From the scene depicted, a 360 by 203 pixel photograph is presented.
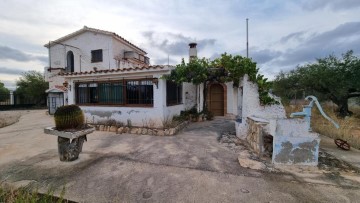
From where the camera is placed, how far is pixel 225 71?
817 cm

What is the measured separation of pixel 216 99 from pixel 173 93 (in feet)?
13.9

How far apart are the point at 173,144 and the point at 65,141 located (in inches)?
131

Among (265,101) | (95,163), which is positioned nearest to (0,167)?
(95,163)

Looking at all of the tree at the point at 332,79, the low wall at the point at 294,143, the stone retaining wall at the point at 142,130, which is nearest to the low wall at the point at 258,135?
the low wall at the point at 294,143

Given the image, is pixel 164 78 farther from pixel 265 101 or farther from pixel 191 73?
pixel 265 101

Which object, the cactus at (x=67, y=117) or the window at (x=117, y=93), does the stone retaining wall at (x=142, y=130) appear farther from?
the cactus at (x=67, y=117)

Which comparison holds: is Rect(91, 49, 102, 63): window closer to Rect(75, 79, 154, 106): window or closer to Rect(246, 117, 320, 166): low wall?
Rect(75, 79, 154, 106): window

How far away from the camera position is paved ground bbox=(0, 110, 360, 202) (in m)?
3.39

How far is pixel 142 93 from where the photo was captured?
8.91 meters

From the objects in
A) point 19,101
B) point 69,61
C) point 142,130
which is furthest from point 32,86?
point 142,130

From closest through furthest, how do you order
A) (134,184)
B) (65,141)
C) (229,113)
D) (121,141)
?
(134,184), (65,141), (121,141), (229,113)

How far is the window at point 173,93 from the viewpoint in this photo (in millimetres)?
9222

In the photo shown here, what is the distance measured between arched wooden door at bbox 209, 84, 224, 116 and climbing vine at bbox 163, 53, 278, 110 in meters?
3.93

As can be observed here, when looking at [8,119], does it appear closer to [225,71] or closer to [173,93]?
[173,93]
